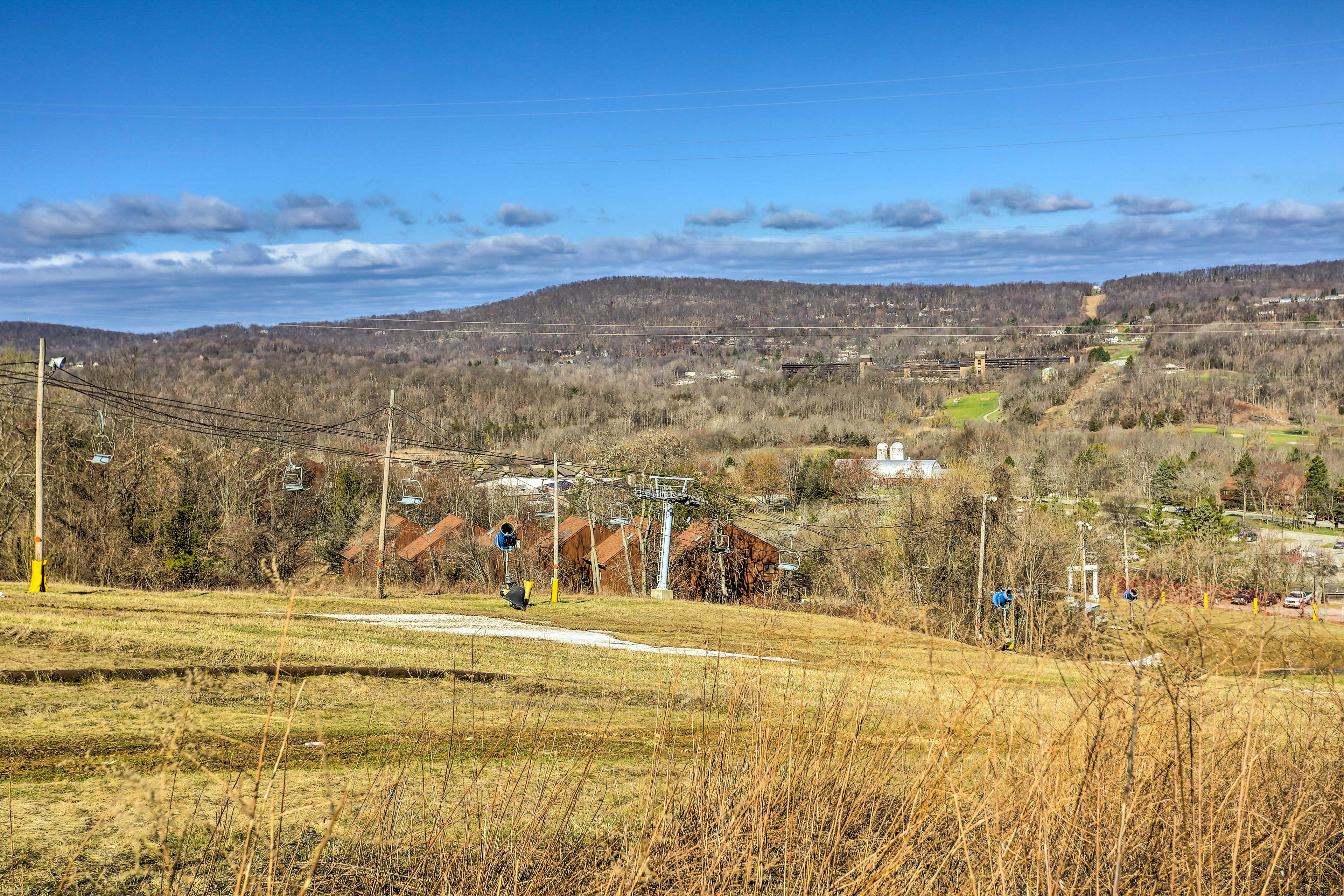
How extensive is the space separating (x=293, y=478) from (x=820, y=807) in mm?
41044

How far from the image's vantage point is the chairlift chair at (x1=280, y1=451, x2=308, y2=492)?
3147cm

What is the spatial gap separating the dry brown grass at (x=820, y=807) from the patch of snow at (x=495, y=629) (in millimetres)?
8876

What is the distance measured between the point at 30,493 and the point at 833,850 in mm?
33123

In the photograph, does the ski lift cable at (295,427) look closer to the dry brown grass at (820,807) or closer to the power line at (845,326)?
the dry brown grass at (820,807)

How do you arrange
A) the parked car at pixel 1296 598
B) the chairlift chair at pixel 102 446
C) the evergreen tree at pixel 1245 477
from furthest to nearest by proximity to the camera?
the evergreen tree at pixel 1245 477 < the parked car at pixel 1296 598 < the chairlift chair at pixel 102 446

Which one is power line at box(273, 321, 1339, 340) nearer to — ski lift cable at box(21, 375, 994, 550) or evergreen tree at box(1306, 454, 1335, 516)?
evergreen tree at box(1306, 454, 1335, 516)

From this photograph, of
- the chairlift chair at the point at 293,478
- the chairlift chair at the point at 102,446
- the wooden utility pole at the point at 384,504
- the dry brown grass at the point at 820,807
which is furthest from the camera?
the chairlift chair at the point at 293,478

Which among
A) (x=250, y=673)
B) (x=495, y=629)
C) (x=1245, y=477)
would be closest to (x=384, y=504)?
(x=495, y=629)

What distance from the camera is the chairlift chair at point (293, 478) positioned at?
1239 inches

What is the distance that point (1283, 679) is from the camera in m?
4.58

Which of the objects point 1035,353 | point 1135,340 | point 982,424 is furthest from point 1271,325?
point 982,424

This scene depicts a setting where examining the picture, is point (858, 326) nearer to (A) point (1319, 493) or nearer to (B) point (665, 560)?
(A) point (1319, 493)

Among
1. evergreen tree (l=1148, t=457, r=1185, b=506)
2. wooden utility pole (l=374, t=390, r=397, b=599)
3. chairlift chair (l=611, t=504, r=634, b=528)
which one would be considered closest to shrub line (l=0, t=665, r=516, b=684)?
wooden utility pole (l=374, t=390, r=397, b=599)

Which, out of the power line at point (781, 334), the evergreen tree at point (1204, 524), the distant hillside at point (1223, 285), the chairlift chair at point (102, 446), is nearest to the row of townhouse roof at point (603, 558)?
the chairlift chair at point (102, 446)
